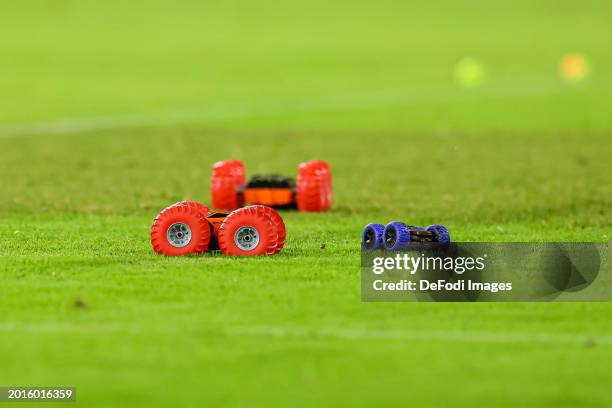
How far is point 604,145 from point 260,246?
63.9 feet

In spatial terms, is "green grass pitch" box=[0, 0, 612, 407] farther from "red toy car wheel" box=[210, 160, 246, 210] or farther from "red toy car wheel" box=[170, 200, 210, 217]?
"red toy car wheel" box=[210, 160, 246, 210]

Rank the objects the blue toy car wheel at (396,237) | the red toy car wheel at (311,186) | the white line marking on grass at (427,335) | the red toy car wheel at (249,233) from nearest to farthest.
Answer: the white line marking on grass at (427,335), the red toy car wheel at (249,233), the blue toy car wheel at (396,237), the red toy car wheel at (311,186)

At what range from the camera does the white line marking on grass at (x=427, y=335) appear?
29.6ft

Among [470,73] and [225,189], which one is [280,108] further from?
[225,189]

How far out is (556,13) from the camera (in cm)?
7394

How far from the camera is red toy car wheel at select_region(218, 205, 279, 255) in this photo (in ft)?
39.7

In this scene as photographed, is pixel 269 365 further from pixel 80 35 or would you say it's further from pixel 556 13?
pixel 556 13

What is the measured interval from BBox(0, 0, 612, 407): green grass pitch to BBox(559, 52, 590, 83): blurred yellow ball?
835mm

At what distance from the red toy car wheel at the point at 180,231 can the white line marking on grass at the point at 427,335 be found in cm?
307

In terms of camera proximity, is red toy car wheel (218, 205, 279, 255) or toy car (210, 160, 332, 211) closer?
red toy car wheel (218, 205, 279, 255)

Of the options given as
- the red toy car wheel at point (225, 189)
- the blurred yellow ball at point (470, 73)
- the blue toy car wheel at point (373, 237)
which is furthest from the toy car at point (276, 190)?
the blurred yellow ball at point (470, 73)

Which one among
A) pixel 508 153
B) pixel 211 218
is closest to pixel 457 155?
pixel 508 153

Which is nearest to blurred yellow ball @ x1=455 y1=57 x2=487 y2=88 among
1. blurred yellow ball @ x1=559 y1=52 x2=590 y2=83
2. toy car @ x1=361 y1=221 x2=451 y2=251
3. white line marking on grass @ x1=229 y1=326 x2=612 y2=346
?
blurred yellow ball @ x1=559 y1=52 x2=590 y2=83

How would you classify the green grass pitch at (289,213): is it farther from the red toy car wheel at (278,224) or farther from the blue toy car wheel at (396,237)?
the blue toy car wheel at (396,237)
